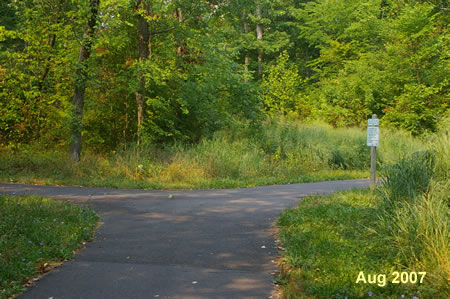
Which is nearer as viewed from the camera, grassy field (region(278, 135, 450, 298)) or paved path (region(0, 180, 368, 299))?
grassy field (region(278, 135, 450, 298))

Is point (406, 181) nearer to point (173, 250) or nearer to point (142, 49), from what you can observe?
point (173, 250)

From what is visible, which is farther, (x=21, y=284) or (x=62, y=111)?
(x=62, y=111)

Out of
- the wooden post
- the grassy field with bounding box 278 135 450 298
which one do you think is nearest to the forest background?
the wooden post

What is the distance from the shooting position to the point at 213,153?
18172 millimetres

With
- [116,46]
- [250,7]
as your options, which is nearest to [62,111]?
[116,46]

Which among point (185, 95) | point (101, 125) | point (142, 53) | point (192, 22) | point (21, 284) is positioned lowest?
point (21, 284)

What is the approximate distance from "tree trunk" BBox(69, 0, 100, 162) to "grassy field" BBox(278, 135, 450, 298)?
10.8m

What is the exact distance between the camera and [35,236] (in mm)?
7355

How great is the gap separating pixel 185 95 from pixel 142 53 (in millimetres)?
2589

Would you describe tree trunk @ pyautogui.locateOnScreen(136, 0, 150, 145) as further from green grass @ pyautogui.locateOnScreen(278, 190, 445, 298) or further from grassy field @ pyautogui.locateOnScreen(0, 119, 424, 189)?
green grass @ pyautogui.locateOnScreen(278, 190, 445, 298)

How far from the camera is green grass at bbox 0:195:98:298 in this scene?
233 inches

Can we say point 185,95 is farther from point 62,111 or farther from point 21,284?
point 21,284

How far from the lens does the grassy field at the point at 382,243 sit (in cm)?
530

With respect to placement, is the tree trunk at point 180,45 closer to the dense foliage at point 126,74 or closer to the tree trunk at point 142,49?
the dense foliage at point 126,74
